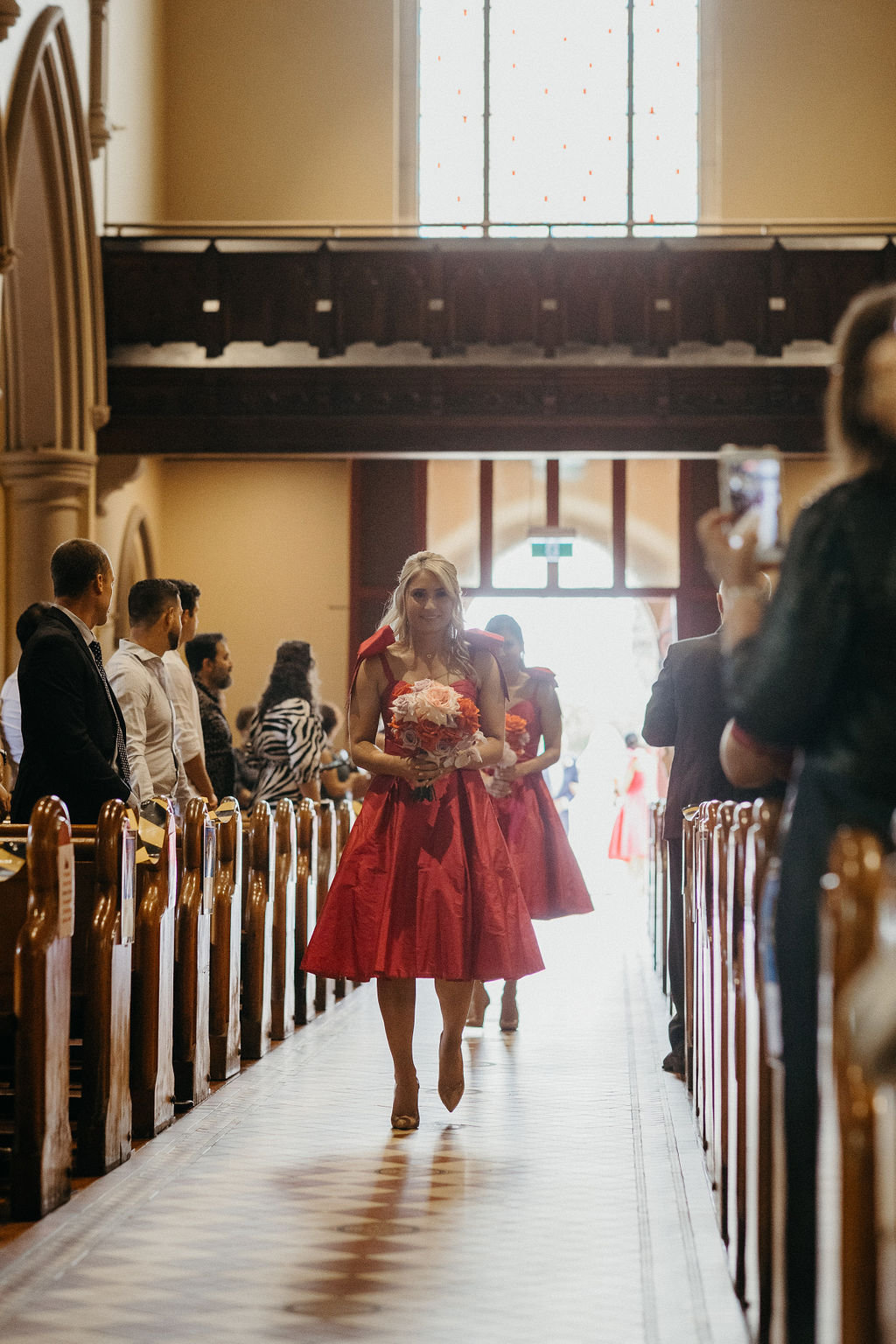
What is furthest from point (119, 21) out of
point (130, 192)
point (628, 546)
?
point (628, 546)

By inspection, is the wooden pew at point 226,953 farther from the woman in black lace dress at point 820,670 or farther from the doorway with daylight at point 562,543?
the doorway with daylight at point 562,543

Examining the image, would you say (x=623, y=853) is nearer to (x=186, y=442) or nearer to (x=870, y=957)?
(x=186, y=442)

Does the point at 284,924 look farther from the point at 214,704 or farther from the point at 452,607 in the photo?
the point at 452,607

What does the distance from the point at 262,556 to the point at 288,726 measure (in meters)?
9.55

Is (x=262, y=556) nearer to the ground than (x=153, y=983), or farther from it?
farther from it

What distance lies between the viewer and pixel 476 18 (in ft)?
57.7

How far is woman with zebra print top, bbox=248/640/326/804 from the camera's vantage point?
8.05 metres

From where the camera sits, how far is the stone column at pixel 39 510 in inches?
505

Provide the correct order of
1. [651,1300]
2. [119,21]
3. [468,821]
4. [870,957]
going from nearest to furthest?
[870,957], [651,1300], [468,821], [119,21]

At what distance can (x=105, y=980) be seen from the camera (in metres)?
4.45

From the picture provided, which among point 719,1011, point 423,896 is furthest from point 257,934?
point 719,1011

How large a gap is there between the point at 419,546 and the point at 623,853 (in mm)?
3908

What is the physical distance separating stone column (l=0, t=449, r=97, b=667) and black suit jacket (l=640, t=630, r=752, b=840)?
782 cm

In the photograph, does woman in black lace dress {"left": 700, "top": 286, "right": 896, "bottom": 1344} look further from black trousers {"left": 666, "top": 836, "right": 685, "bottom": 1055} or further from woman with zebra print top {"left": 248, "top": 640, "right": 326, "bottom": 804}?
woman with zebra print top {"left": 248, "top": 640, "right": 326, "bottom": 804}
